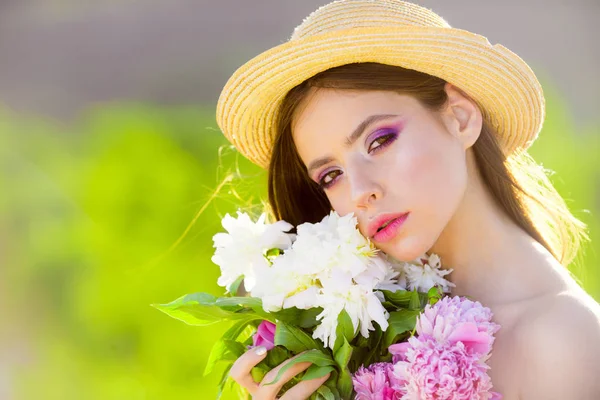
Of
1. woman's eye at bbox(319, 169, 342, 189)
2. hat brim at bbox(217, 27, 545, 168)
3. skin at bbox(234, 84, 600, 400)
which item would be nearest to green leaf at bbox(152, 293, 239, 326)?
skin at bbox(234, 84, 600, 400)

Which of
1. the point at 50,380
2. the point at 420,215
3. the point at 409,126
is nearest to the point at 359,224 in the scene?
the point at 420,215

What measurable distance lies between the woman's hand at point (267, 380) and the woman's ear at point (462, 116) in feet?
3.62

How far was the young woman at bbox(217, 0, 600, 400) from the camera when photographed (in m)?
2.74

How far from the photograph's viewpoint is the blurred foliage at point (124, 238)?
325 inches

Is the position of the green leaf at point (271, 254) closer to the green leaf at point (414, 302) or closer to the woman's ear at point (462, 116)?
the green leaf at point (414, 302)

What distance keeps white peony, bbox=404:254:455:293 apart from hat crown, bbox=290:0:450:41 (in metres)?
0.96

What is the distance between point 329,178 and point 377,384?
898 mm

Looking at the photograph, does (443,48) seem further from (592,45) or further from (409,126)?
(592,45)

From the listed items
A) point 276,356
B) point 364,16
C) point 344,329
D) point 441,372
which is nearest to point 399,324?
point 344,329

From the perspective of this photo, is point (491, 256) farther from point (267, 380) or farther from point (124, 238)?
point (124, 238)

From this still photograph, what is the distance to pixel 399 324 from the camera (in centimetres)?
274

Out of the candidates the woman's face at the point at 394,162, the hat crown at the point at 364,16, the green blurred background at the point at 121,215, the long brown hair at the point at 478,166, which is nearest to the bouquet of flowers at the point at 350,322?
the woman's face at the point at 394,162

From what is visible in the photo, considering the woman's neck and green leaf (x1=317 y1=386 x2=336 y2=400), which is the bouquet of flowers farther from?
the woman's neck

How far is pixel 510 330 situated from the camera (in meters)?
2.81
